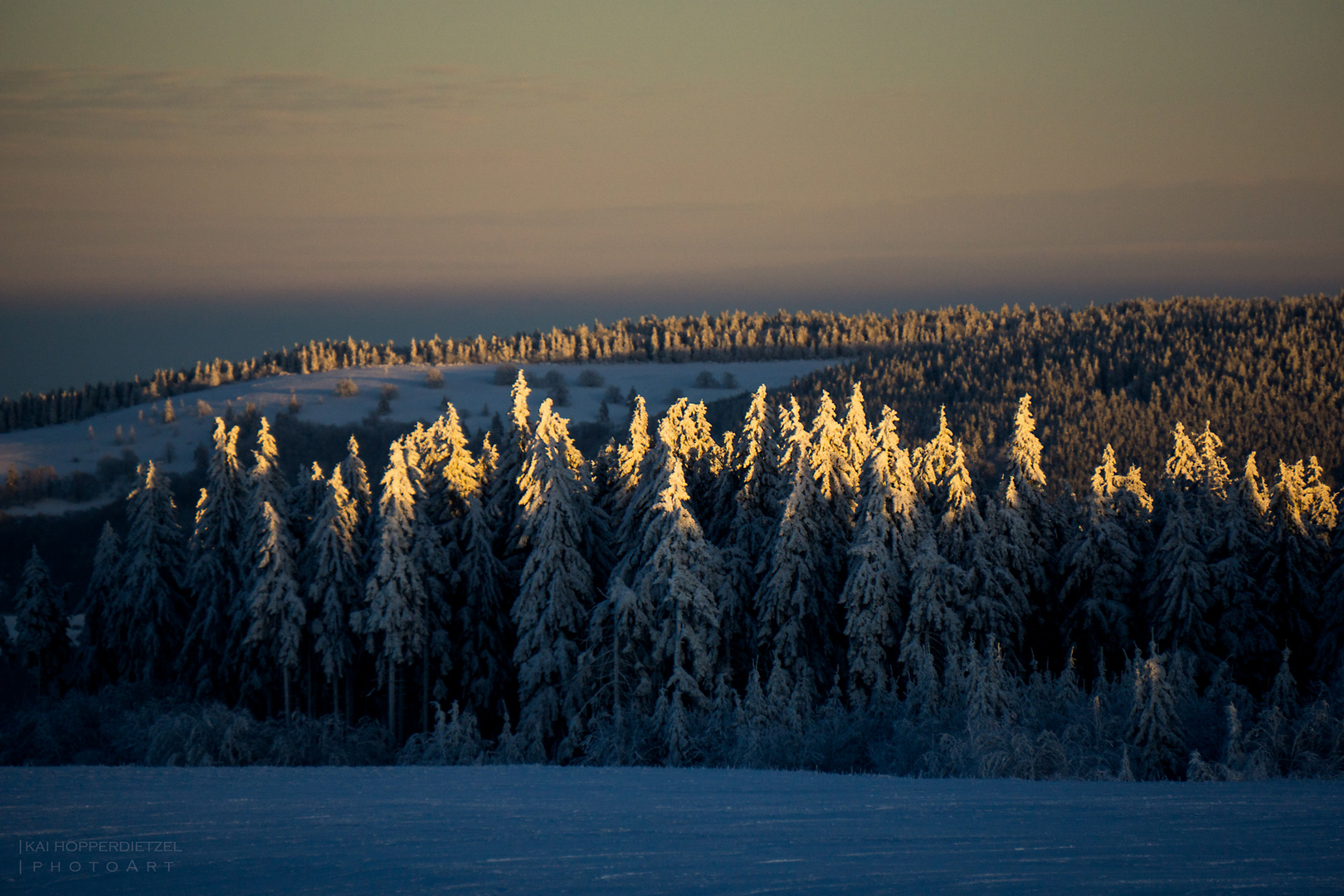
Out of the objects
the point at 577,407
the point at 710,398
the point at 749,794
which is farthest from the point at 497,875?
the point at 710,398

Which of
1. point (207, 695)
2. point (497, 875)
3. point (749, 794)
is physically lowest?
point (207, 695)

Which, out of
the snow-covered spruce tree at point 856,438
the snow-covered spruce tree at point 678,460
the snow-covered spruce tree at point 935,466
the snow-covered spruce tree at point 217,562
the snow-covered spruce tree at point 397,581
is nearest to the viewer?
the snow-covered spruce tree at point 678,460

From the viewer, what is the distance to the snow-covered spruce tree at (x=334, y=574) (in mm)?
34688

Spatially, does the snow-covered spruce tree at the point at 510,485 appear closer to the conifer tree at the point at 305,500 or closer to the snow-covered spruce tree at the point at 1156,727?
the conifer tree at the point at 305,500

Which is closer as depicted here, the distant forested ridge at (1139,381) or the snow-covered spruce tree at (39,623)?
the snow-covered spruce tree at (39,623)

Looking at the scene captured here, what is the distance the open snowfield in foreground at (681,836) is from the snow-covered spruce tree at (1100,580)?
21.2m

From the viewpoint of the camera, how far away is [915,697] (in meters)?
24.8

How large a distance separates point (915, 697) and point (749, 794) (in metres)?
Result: 13.7

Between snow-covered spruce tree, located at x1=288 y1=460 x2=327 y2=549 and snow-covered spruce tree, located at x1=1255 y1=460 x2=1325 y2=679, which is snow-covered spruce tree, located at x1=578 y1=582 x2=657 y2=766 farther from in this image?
snow-covered spruce tree, located at x1=1255 y1=460 x2=1325 y2=679

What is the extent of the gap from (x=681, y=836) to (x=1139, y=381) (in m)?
133

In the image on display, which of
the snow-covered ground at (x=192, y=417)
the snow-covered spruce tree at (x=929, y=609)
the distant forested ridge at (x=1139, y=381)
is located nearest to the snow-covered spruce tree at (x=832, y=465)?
the snow-covered spruce tree at (x=929, y=609)

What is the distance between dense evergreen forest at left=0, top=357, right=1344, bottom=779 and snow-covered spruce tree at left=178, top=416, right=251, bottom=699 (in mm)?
128

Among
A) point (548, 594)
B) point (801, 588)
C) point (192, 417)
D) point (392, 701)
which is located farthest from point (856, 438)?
point (192, 417)

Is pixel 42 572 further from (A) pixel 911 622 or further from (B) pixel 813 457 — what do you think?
(A) pixel 911 622
